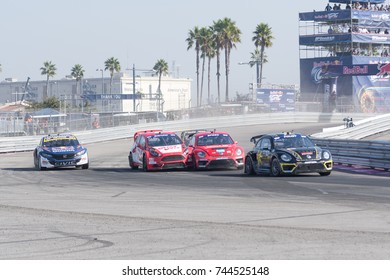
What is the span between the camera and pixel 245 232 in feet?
39.3

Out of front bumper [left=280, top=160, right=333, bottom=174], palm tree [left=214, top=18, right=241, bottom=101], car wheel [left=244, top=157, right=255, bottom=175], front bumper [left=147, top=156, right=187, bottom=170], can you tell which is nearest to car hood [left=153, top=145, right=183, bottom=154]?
front bumper [left=147, top=156, right=187, bottom=170]

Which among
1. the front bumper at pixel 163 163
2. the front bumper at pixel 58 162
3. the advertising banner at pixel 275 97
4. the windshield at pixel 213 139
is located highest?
the advertising banner at pixel 275 97

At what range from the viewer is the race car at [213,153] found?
2653 centimetres

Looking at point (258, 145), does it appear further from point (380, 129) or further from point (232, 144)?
point (380, 129)

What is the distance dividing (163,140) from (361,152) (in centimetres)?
669

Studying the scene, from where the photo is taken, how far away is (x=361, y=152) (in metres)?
27.0

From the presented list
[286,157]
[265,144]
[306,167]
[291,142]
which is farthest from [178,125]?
[306,167]

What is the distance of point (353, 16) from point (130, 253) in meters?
74.0

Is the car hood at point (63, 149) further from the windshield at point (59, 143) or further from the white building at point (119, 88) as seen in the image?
the white building at point (119, 88)

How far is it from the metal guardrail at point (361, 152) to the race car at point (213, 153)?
380cm

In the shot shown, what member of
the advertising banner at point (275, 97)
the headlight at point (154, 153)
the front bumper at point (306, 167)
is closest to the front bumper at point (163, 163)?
the headlight at point (154, 153)

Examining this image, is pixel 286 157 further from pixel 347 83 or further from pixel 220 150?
pixel 347 83

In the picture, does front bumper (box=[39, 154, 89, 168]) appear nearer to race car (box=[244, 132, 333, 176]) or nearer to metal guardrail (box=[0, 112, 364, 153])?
race car (box=[244, 132, 333, 176])
